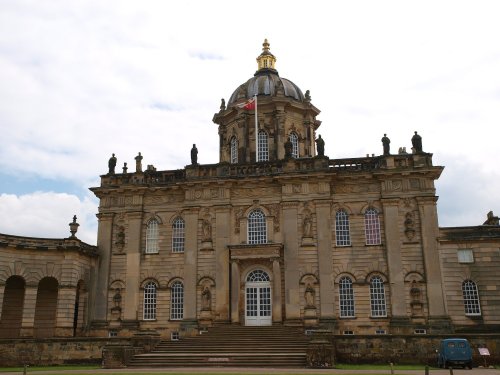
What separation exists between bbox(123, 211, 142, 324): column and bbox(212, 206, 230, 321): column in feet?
17.9

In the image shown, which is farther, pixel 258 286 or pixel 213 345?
pixel 258 286

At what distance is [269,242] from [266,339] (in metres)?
7.27

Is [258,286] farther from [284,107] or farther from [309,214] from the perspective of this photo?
[284,107]

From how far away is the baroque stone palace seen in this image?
33.1m

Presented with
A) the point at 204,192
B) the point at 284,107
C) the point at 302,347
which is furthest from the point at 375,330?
the point at 284,107

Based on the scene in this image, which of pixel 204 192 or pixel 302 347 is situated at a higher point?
pixel 204 192

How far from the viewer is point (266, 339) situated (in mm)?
Result: 29875

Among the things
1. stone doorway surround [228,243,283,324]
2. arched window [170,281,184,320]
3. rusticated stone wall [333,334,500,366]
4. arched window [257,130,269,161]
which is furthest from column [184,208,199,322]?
rusticated stone wall [333,334,500,366]

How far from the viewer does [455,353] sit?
968 inches

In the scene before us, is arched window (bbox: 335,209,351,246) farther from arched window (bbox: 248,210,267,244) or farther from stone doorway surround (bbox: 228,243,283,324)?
arched window (bbox: 248,210,267,244)

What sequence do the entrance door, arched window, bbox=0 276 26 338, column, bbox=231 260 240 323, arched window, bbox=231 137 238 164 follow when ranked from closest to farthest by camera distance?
column, bbox=231 260 240 323 → the entrance door → arched window, bbox=0 276 26 338 → arched window, bbox=231 137 238 164

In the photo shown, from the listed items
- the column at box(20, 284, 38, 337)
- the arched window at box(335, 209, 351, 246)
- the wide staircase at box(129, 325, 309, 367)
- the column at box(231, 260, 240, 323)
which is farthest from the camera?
the arched window at box(335, 209, 351, 246)

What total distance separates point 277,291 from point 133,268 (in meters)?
10.1

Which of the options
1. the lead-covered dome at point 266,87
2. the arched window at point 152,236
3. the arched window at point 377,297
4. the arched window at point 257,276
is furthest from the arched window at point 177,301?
the lead-covered dome at point 266,87
